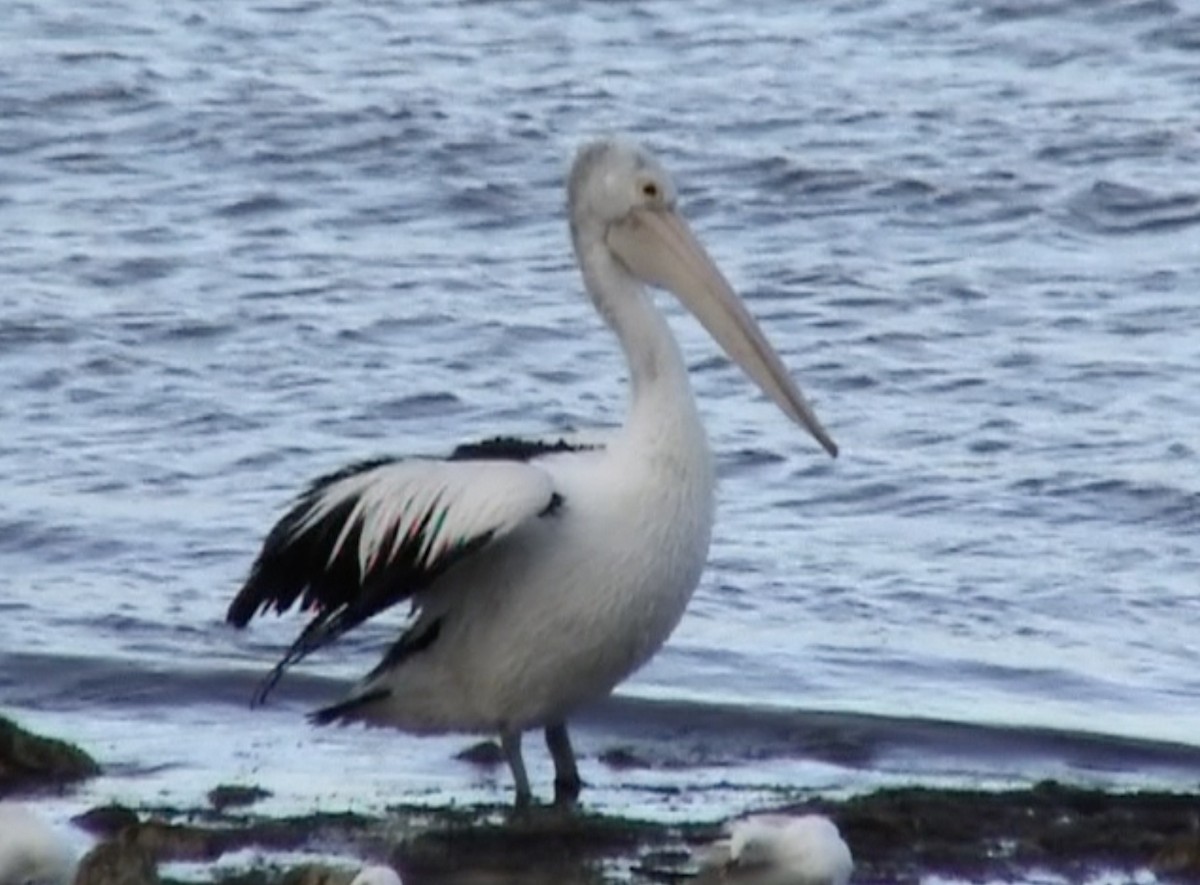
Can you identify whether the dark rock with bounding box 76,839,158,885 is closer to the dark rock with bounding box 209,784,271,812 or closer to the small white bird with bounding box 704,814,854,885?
the small white bird with bounding box 704,814,854,885

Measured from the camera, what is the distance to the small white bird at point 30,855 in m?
6.29

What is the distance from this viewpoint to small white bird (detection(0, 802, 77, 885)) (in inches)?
248

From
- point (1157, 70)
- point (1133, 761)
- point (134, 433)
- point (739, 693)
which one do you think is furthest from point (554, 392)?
point (1157, 70)

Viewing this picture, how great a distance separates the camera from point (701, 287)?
8.23 m

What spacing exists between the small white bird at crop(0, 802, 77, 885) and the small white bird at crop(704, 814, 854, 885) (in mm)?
1071

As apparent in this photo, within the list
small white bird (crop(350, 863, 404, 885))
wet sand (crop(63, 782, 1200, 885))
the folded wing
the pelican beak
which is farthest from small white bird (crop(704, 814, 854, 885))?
the pelican beak

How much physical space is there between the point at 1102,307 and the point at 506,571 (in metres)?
5.30

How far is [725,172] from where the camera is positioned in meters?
15.0

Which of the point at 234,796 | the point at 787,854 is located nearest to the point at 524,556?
the point at 234,796

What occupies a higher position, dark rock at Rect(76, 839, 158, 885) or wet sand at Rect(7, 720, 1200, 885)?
dark rock at Rect(76, 839, 158, 885)

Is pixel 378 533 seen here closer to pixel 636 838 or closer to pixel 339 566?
pixel 339 566

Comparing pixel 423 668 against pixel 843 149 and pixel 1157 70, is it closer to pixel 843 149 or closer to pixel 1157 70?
pixel 843 149

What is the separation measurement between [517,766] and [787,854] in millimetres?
1557

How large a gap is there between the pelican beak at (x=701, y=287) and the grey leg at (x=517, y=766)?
880 millimetres
